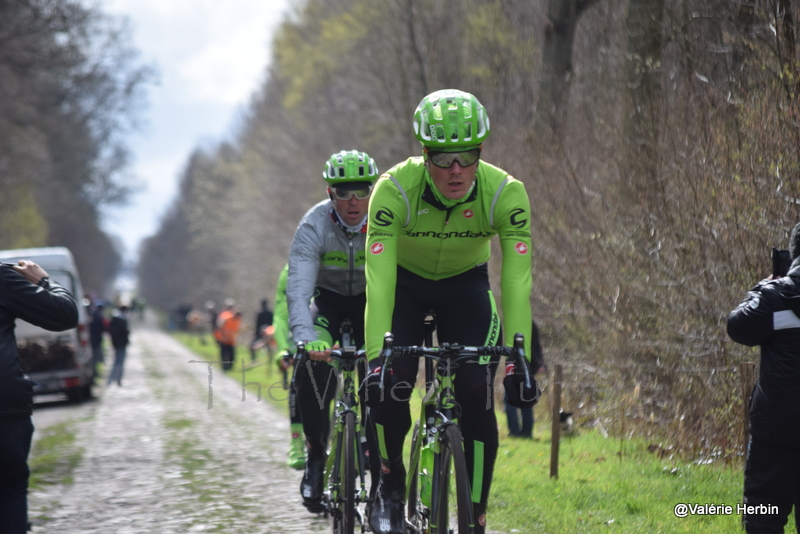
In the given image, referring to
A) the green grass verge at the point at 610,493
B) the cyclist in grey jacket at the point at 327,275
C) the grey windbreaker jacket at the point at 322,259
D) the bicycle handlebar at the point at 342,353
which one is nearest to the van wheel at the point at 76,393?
the green grass verge at the point at 610,493

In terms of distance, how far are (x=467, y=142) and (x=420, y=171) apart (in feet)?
1.42

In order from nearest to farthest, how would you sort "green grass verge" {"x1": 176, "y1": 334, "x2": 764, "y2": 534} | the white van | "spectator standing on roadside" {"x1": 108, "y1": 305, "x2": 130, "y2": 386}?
"green grass verge" {"x1": 176, "y1": 334, "x2": 764, "y2": 534}, the white van, "spectator standing on roadside" {"x1": 108, "y1": 305, "x2": 130, "y2": 386}

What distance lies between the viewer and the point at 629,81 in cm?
1155

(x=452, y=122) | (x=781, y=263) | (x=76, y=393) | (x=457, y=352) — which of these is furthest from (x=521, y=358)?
(x=76, y=393)

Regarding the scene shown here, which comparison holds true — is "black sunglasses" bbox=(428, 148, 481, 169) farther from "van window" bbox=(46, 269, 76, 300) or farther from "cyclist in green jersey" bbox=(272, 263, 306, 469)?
"van window" bbox=(46, 269, 76, 300)

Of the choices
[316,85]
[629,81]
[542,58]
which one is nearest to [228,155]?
[316,85]

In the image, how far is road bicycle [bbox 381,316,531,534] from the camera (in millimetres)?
4047

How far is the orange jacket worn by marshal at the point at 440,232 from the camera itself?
4.43 m

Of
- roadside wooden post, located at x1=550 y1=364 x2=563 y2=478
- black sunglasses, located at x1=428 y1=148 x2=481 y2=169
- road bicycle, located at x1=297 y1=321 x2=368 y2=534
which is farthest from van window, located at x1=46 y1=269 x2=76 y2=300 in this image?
black sunglasses, located at x1=428 y1=148 x2=481 y2=169

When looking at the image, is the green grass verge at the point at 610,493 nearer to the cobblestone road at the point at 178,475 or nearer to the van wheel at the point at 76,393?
the cobblestone road at the point at 178,475

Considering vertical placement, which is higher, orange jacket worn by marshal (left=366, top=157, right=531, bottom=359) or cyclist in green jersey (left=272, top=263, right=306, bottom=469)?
orange jacket worn by marshal (left=366, top=157, right=531, bottom=359)

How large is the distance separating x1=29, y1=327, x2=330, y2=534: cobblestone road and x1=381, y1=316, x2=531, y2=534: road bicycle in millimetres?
2019

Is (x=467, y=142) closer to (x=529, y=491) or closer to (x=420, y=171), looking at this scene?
(x=420, y=171)

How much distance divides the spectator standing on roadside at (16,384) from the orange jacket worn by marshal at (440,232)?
1.57 meters
